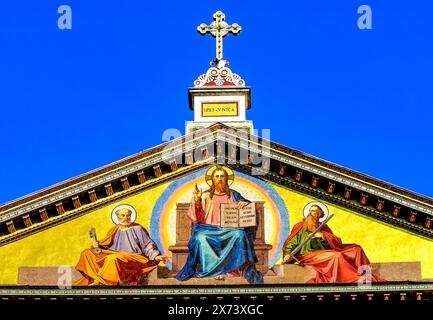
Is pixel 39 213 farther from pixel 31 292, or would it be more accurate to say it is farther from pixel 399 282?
pixel 399 282

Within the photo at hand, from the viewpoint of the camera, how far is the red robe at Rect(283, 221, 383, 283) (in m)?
27.9

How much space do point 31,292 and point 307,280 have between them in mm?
5513

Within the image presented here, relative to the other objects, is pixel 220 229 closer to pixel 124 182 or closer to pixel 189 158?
pixel 189 158

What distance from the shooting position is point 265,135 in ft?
97.0

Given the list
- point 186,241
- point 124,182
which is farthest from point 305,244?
point 124,182

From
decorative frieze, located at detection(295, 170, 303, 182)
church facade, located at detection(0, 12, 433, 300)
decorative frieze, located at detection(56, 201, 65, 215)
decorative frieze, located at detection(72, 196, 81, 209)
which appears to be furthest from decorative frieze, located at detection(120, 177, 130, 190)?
decorative frieze, located at detection(295, 170, 303, 182)

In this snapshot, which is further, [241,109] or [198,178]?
[241,109]

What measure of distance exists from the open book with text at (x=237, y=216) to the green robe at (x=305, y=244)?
0.88 m

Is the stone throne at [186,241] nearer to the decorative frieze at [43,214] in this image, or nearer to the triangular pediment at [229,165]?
the triangular pediment at [229,165]

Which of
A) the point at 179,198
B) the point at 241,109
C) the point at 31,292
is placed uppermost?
the point at 241,109

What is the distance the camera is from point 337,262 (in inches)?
1104

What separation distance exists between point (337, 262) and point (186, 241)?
3.11m

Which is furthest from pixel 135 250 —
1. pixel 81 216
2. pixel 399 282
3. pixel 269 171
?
pixel 399 282

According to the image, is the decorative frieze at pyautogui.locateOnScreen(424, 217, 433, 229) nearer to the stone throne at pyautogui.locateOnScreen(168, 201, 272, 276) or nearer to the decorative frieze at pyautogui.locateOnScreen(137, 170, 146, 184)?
the stone throne at pyautogui.locateOnScreen(168, 201, 272, 276)
